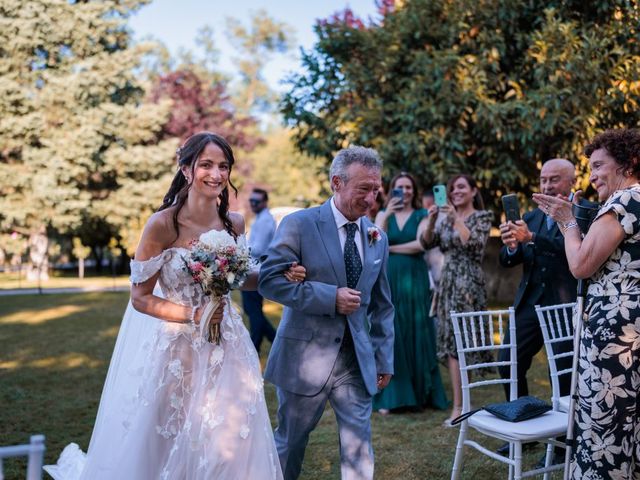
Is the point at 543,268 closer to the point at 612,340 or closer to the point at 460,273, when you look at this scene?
the point at 460,273

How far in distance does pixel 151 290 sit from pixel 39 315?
13.1 meters

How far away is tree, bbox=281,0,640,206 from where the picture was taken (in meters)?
11.7

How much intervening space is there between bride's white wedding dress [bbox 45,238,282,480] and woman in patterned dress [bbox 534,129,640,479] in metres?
1.70

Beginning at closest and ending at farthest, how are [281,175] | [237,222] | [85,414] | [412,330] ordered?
[237,222], [85,414], [412,330], [281,175]

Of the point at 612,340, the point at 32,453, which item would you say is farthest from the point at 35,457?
the point at 612,340

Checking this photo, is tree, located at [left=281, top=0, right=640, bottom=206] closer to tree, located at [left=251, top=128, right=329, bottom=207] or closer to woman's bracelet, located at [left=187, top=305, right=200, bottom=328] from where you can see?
woman's bracelet, located at [left=187, top=305, right=200, bottom=328]

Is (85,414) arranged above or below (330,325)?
below

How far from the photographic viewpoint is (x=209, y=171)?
3830 millimetres

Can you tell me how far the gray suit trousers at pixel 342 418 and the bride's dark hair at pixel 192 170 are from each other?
1.03m

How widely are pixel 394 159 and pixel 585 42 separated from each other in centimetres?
389

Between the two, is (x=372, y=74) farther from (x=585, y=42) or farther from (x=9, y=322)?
(x=9, y=322)

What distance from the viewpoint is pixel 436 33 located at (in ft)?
43.7

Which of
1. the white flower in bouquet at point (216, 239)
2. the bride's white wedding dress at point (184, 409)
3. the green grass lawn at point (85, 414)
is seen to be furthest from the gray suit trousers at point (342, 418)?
the green grass lawn at point (85, 414)

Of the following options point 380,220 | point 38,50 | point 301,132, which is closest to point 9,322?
point 301,132
